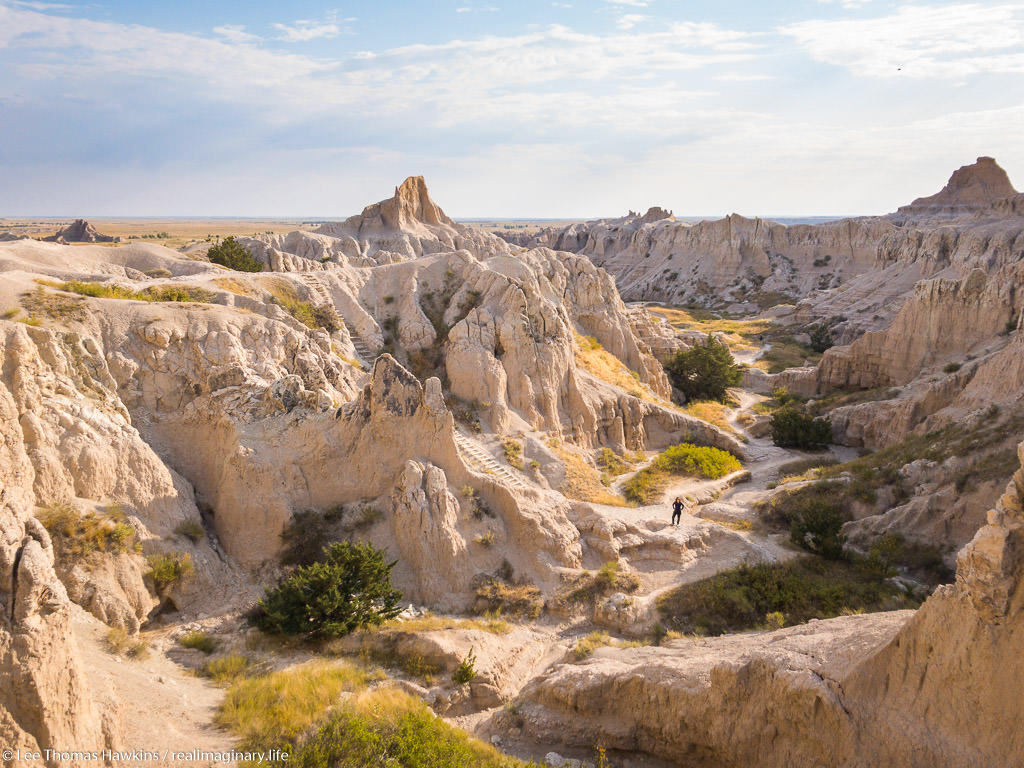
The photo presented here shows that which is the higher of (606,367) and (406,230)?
(406,230)

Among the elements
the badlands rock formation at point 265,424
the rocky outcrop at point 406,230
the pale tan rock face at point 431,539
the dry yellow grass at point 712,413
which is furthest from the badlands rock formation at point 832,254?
the pale tan rock face at point 431,539

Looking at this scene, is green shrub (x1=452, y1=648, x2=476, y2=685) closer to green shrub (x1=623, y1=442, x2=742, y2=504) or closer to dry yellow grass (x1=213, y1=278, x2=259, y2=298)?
green shrub (x1=623, y1=442, x2=742, y2=504)

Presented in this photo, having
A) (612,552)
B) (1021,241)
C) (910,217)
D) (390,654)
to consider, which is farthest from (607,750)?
(910,217)

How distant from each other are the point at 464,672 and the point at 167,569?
24.4 feet

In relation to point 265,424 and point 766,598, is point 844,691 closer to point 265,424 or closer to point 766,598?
point 766,598

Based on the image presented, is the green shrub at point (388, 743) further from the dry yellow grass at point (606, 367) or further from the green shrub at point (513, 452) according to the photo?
the dry yellow grass at point (606, 367)

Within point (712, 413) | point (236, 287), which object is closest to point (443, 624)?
point (236, 287)

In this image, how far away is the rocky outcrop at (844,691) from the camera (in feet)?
25.9

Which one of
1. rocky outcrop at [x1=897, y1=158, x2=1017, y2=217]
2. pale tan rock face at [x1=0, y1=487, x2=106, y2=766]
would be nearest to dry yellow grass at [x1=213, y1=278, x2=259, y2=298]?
pale tan rock face at [x1=0, y1=487, x2=106, y2=766]

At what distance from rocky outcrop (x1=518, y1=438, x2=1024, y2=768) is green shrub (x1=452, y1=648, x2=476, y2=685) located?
1.30 metres

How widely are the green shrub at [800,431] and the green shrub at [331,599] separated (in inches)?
1013

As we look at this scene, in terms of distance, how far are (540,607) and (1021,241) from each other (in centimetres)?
6865

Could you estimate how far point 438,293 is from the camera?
31797 millimetres

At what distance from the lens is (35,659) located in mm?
7617
